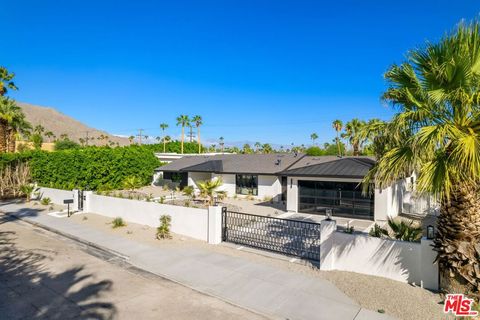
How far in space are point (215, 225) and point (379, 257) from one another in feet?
22.1

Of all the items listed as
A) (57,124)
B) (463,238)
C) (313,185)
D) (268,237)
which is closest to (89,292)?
(268,237)

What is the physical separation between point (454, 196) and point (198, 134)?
77197 mm

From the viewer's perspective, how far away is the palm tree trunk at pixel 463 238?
688 centimetres

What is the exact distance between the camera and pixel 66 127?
178375mm

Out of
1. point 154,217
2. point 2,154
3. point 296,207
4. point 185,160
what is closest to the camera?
point 154,217

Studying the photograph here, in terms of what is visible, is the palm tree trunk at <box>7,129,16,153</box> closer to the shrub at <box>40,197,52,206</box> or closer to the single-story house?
the shrub at <box>40,197,52,206</box>

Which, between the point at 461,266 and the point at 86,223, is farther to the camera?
the point at 86,223

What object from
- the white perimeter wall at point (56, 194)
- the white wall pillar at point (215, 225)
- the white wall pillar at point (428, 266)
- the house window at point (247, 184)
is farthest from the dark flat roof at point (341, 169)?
the white perimeter wall at point (56, 194)

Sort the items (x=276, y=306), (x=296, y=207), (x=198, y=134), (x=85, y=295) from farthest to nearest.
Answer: (x=198, y=134) → (x=296, y=207) → (x=85, y=295) → (x=276, y=306)

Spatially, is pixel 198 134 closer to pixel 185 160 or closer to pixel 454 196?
pixel 185 160

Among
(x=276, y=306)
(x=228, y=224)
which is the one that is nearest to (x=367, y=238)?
(x=276, y=306)

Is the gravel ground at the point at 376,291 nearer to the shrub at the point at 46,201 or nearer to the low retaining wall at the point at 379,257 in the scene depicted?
the low retaining wall at the point at 379,257

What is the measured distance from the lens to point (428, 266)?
8.02 meters

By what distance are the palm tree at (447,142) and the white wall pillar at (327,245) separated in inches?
110
